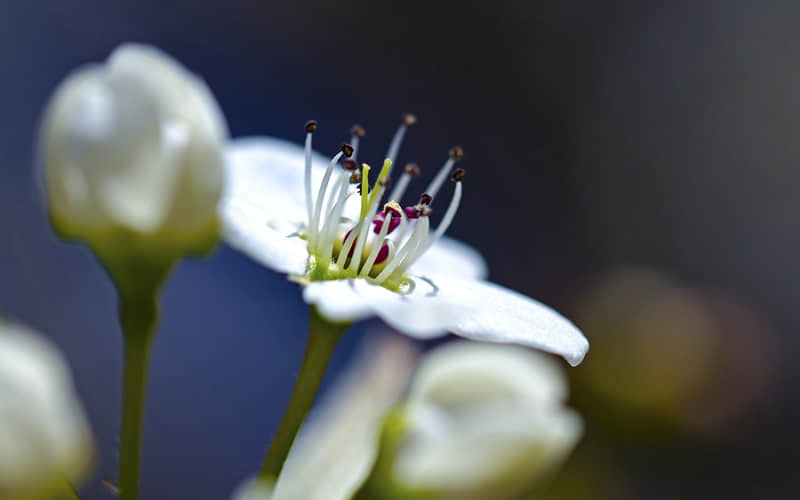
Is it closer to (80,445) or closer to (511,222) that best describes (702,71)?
(511,222)

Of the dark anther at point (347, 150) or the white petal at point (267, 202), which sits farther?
the dark anther at point (347, 150)

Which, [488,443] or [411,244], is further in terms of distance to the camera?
[411,244]

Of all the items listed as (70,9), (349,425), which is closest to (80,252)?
(70,9)

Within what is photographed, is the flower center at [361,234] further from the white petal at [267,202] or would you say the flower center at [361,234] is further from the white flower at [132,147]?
the white flower at [132,147]

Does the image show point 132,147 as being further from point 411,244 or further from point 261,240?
point 411,244

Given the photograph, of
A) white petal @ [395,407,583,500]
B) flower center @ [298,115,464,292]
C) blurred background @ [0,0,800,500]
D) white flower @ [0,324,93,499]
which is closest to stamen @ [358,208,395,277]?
flower center @ [298,115,464,292]

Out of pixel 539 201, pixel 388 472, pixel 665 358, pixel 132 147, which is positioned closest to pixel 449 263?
pixel 388 472

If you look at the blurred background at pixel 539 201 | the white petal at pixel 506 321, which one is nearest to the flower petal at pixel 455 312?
the white petal at pixel 506 321
